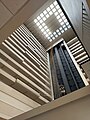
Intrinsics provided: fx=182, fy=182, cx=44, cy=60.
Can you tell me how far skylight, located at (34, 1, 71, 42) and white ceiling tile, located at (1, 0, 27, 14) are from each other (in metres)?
8.23

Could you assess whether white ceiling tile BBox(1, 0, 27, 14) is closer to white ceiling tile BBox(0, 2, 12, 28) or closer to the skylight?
white ceiling tile BBox(0, 2, 12, 28)

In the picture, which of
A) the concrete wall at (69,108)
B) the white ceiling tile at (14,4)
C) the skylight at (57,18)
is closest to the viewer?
the concrete wall at (69,108)

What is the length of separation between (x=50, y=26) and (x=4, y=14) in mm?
8768

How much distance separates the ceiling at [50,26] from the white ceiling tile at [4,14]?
26.1 ft

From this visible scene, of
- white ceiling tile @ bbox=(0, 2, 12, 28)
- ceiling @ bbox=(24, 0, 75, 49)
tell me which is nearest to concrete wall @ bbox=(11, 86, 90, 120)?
white ceiling tile @ bbox=(0, 2, 12, 28)

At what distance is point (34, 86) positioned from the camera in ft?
15.5

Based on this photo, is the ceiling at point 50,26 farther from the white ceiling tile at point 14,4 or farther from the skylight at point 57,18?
the white ceiling tile at point 14,4

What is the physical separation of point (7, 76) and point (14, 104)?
1.99 ft

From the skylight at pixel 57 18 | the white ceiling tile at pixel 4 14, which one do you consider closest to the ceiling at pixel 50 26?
the skylight at pixel 57 18

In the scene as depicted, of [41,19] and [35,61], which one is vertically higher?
[41,19]

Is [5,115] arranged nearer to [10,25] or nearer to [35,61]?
[10,25]

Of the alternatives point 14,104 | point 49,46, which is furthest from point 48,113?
point 49,46

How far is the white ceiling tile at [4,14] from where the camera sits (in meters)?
1.82

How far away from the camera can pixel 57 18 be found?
405 inches
